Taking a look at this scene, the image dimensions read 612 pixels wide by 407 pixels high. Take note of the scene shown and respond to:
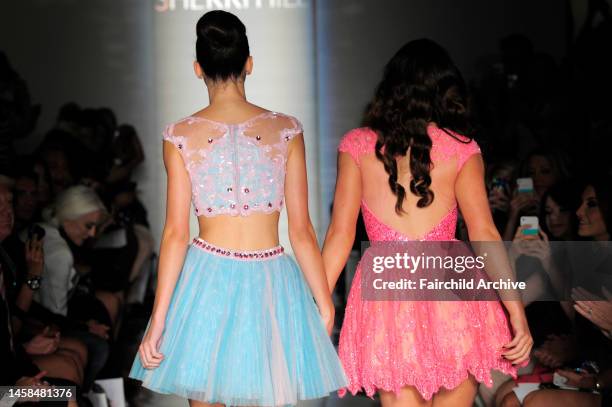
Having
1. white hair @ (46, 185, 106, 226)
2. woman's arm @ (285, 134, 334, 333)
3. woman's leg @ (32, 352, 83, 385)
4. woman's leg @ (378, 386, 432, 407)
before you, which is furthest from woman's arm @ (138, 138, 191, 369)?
white hair @ (46, 185, 106, 226)

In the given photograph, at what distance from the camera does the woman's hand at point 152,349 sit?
9.89 ft

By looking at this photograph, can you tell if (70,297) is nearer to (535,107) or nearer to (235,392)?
(235,392)

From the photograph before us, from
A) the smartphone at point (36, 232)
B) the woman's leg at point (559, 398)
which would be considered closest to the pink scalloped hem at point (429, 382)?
the woman's leg at point (559, 398)

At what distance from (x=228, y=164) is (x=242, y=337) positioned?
1.71 feet

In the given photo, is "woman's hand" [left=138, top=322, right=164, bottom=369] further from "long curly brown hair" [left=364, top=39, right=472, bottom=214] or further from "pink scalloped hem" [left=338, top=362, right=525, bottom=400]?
"long curly brown hair" [left=364, top=39, right=472, bottom=214]

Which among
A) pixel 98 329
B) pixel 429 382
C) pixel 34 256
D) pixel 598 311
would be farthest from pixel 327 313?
pixel 98 329

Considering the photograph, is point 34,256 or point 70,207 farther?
point 70,207

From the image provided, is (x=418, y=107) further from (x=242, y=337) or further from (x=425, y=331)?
(x=242, y=337)

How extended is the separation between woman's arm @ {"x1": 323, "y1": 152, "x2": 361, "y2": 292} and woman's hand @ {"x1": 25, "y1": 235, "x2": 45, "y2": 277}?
5.60 feet

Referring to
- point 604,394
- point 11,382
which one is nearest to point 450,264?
point 604,394

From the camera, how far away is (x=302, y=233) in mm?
3154

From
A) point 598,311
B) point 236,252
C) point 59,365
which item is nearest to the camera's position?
point 236,252

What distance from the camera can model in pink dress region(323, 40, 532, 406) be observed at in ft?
10.6

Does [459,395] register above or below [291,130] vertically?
below
